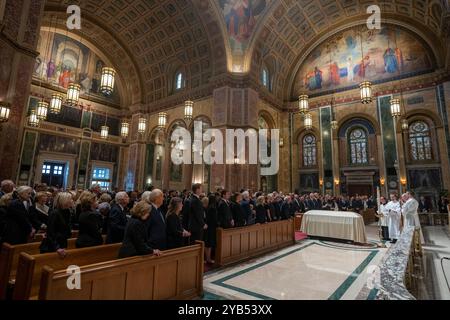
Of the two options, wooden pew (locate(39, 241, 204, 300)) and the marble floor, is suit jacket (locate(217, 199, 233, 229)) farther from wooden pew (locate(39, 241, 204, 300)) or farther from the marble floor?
wooden pew (locate(39, 241, 204, 300))

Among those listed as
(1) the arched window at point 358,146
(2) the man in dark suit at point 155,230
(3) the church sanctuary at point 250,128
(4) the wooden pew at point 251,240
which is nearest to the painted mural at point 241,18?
(3) the church sanctuary at point 250,128

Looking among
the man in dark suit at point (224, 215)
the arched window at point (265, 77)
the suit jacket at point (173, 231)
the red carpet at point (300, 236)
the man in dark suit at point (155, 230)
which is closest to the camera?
the man in dark suit at point (155, 230)

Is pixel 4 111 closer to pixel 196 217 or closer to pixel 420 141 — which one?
pixel 196 217

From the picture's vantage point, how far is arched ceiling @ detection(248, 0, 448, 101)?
572 inches

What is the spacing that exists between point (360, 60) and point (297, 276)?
58.6 ft

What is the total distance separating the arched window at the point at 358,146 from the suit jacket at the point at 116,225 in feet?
56.2

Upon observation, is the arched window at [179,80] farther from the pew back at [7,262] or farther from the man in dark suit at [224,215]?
the pew back at [7,262]

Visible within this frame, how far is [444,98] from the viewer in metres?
14.3

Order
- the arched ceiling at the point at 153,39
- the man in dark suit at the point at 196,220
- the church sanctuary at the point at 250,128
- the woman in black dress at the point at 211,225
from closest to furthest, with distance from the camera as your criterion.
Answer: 1. the man in dark suit at the point at 196,220
2. the church sanctuary at the point at 250,128
3. the woman in black dress at the point at 211,225
4. the arched ceiling at the point at 153,39

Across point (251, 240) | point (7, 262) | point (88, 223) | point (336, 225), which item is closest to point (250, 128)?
point (336, 225)

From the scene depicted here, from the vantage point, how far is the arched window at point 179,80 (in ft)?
57.2

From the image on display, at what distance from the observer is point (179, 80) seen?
57.8ft

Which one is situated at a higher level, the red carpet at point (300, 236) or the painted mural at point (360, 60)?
the painted mural at point (360, 60)
